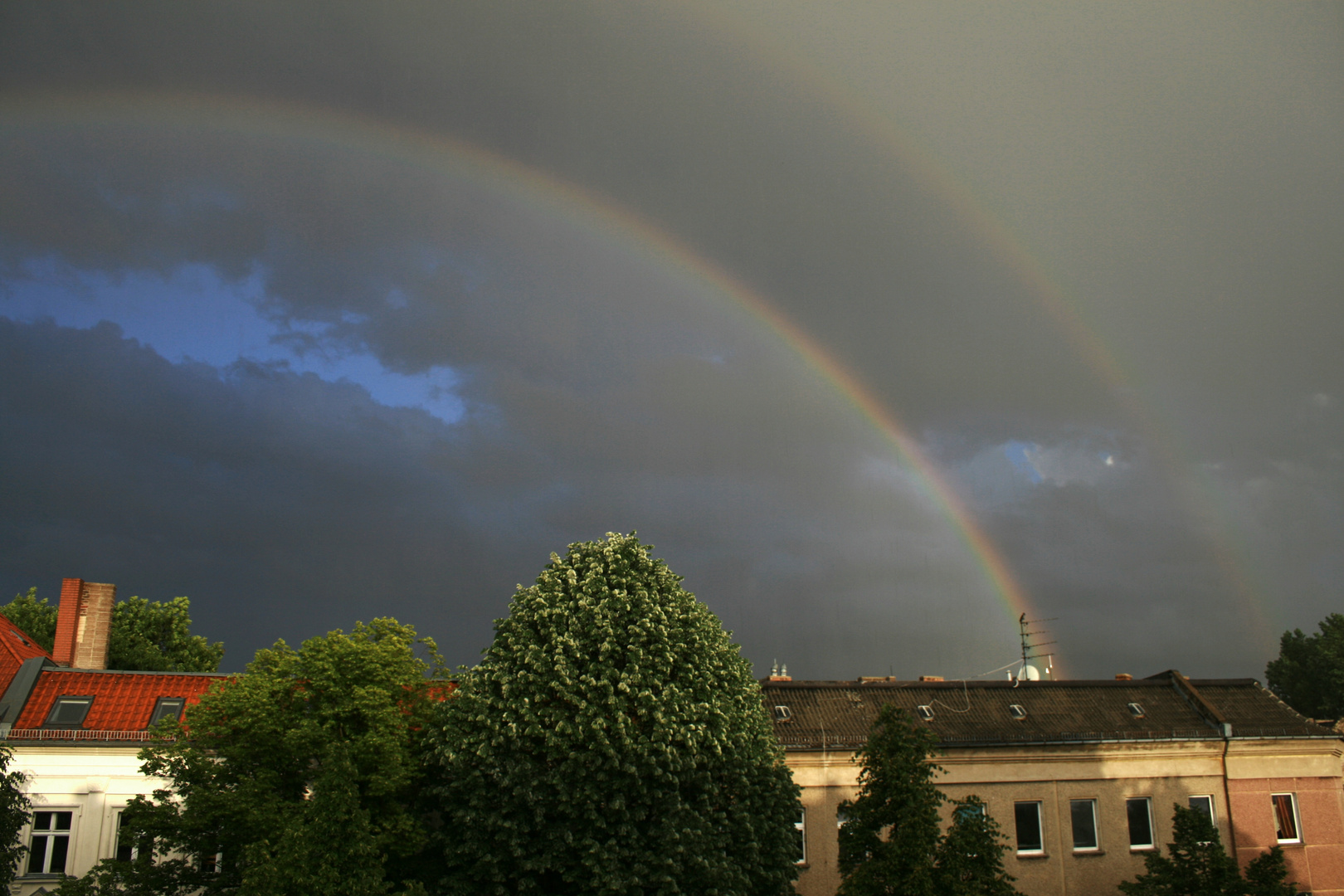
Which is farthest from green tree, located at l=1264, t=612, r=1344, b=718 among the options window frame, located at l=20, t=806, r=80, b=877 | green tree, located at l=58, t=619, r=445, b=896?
window frame, located at l=20, t=806, r=80, b=877

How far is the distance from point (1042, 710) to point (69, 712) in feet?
122

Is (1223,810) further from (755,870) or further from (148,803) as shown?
(148,803)

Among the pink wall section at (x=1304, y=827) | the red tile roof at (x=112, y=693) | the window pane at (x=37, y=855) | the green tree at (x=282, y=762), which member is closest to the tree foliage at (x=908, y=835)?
the green tree at (x=282, y=762)

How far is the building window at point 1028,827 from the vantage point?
33.7m

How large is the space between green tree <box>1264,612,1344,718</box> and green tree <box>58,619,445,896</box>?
66930mm

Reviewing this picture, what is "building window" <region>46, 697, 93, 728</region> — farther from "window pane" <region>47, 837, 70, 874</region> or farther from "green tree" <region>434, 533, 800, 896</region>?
"green tree" <region>434, 533, 800, 896</region>

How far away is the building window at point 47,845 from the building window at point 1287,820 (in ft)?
145

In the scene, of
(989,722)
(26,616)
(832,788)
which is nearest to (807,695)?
(832,788)

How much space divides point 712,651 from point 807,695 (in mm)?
10999

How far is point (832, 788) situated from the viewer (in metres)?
32.8

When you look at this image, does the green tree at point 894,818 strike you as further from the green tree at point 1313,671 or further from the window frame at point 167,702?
the green tree at point 1313,671

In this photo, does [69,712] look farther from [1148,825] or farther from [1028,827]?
[1148,825]

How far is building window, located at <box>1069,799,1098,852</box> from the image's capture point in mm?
34219

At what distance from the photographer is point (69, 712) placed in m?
34.1
